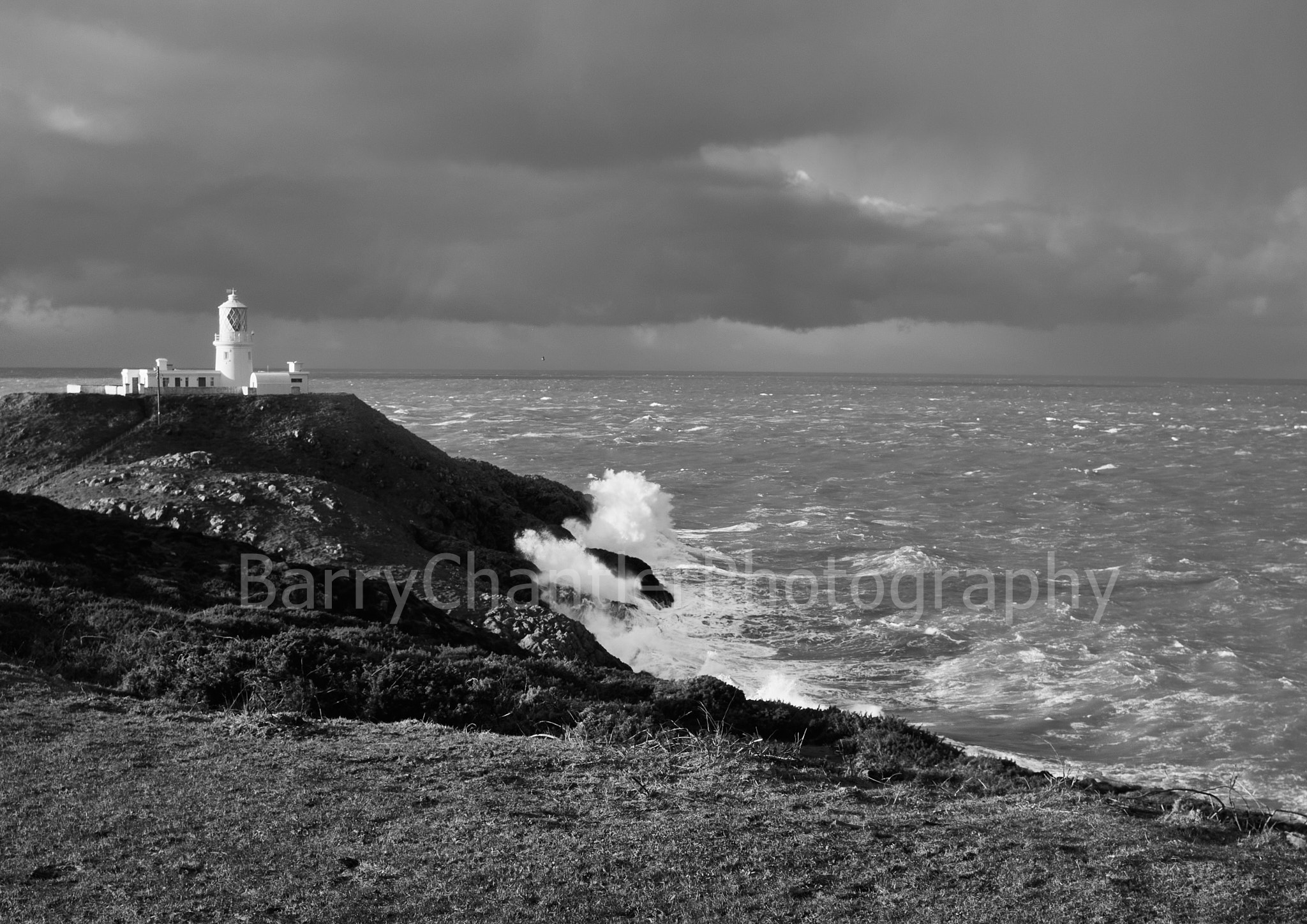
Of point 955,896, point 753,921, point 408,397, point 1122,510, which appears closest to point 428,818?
point 753,921

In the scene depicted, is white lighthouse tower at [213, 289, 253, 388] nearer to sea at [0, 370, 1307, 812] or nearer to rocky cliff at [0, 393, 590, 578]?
rocky cliff at [0, 393, 590, 578]

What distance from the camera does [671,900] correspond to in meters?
8.43

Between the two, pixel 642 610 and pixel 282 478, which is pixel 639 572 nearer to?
pixel 642 610

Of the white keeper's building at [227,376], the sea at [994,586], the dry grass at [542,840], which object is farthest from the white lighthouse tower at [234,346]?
the dry grass at [542,840]

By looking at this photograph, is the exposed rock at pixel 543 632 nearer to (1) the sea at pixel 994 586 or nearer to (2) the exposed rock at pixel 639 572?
(1) the sea at pixel 994 586

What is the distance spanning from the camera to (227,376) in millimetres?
50375

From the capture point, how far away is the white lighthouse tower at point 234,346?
50.6 metres

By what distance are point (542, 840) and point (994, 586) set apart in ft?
101

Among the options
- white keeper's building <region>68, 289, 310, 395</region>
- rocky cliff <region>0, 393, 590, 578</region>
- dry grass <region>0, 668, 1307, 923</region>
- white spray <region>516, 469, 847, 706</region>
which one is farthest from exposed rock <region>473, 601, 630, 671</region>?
white keeper's building <region>68, 289, 310, 395</region>

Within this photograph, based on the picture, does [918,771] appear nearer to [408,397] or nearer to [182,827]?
[182,827]

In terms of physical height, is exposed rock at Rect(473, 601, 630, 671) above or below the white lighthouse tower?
below

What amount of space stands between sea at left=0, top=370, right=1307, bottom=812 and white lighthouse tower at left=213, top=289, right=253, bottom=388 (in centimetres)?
1779

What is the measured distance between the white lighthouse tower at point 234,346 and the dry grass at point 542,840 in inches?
1577

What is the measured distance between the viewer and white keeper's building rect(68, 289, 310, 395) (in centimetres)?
4625
